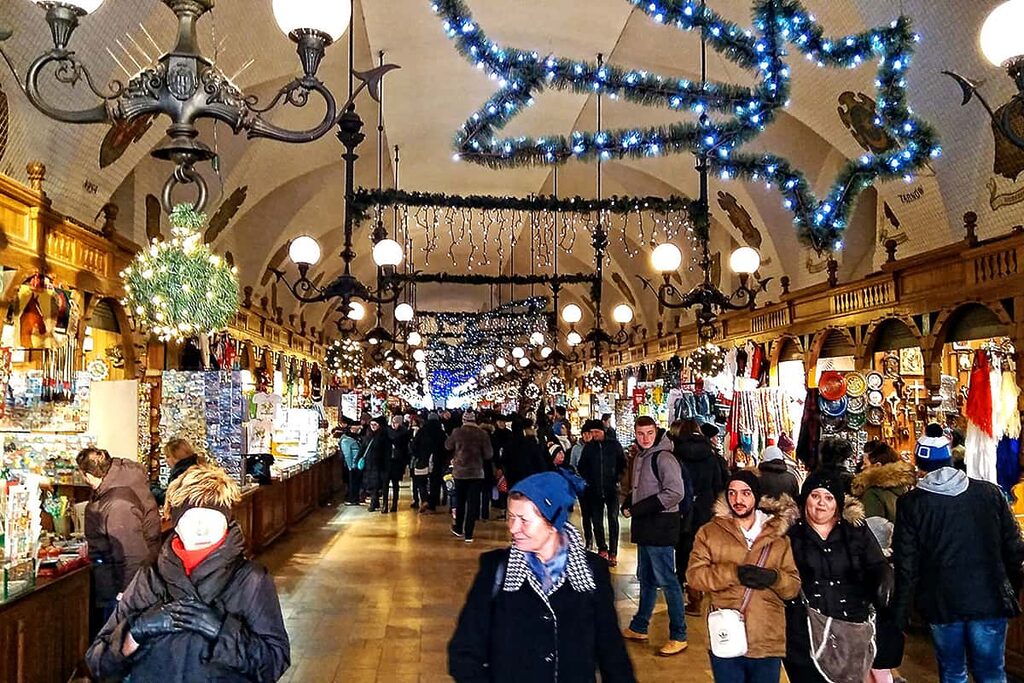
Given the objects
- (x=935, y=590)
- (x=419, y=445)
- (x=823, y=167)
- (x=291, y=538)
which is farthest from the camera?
(x=419, y=445)

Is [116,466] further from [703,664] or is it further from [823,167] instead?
[823,167]

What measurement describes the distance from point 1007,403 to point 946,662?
12.6 feet

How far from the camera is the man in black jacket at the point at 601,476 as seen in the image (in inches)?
357

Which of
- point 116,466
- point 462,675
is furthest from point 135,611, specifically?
point 116,466

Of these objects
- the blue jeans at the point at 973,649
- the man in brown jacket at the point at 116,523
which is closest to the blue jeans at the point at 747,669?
the blue jeans at the point at 973,649

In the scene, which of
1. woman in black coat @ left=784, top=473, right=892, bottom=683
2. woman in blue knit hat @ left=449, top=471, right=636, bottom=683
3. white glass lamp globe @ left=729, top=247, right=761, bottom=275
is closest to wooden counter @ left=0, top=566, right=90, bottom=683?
woman in blue knit hat @ left=449, top=471, right=636, bottom=683

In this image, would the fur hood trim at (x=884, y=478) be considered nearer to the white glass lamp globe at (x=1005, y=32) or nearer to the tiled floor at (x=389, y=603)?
the tiled floor at (x=389, y=603)

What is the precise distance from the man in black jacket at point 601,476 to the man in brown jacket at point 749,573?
530 centimetres

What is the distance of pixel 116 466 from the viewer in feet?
16.6

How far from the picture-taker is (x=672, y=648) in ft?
18.9

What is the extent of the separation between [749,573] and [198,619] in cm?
198

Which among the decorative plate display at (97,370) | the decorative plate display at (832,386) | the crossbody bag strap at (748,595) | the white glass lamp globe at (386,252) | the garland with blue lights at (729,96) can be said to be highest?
the garland with blue lights at (729,96)

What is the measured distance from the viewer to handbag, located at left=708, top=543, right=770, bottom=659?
139 inches

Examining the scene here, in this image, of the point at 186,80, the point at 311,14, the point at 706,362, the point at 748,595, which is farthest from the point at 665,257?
the point at 186,80
